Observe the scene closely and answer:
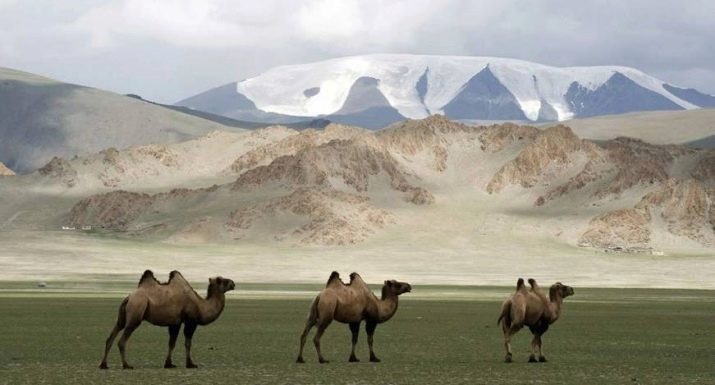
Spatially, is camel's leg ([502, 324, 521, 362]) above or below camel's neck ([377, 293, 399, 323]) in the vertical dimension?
below

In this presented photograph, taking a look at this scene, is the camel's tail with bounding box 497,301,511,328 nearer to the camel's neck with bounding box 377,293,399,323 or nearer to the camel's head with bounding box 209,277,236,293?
the camel's neck with bounding box 377,293,399,323

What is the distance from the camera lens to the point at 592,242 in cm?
17662

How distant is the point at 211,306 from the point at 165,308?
4.12 feet

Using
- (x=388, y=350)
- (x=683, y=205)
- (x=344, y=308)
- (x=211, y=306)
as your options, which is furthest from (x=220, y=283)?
(x=683, y=205)

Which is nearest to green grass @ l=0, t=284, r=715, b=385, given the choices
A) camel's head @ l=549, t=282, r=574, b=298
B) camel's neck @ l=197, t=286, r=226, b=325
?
camel's neck @ l=197, t=286, r=226, b=325

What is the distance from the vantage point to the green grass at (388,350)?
27.5m

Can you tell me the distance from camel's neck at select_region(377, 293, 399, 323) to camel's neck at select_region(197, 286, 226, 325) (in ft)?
12.7

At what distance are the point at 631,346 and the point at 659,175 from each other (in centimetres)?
16177

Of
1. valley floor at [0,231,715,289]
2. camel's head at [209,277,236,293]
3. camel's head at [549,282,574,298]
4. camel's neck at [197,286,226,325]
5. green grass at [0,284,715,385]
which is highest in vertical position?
valley floor at [0,231,715,289]

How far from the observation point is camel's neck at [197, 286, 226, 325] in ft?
95.3

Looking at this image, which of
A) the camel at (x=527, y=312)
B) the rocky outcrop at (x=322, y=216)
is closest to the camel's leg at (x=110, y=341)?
the camel at (x=527, y=312)

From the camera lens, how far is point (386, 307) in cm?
3142

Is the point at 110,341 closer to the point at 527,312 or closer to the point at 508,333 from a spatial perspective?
the point at 508,333

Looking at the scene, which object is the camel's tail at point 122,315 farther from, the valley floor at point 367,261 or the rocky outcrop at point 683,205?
the rocky outcrop at point 683,205
